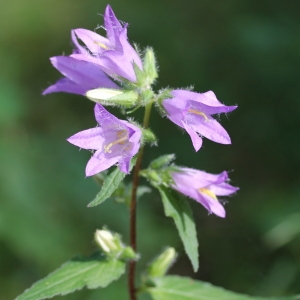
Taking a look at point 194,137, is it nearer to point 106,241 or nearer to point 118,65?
point 118,65

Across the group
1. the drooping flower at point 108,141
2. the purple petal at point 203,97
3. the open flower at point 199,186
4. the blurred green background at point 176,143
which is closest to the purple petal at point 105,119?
the drooping flower at point 108,141

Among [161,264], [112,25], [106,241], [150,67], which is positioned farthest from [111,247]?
[112,25]

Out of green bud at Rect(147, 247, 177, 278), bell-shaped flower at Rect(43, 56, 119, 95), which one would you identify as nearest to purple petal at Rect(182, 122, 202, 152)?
bell-shaped flower at Rect(43, 56, 119, 95)

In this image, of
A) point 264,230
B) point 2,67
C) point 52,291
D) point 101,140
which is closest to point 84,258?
point 52,291

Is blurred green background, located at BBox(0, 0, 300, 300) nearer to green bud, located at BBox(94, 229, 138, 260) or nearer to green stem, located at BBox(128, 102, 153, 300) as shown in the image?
green stem, located at BBox(128, 102, 153, 300)

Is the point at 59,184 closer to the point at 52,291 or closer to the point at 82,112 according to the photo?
the point at 82,112
